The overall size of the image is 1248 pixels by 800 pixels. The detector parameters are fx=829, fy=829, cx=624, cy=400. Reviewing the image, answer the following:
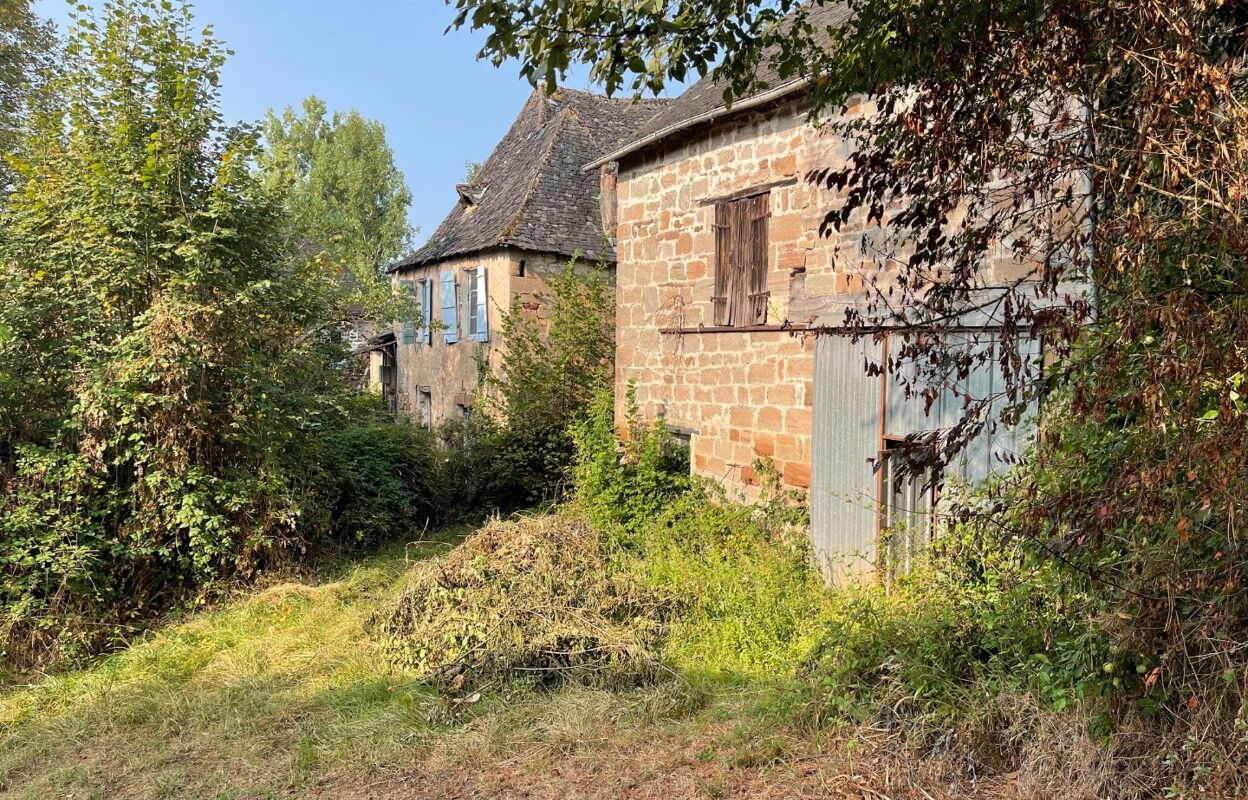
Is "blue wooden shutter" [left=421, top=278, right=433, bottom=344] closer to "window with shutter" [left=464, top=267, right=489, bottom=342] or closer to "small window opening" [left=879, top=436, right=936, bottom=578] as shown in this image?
"window with shutter" [left=464, top=267, right=489, bottom=342]

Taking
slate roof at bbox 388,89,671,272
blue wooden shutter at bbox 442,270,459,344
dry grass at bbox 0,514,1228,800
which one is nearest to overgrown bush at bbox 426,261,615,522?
slate roof at bbox 388,89,671,272

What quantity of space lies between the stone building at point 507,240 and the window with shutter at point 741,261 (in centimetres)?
501

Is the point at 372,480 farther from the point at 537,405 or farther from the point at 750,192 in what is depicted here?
the point at 750,192

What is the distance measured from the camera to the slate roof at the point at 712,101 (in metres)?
8.21

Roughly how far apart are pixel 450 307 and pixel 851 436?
37.9 ft

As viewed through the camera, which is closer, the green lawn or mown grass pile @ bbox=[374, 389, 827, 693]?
the green lawn

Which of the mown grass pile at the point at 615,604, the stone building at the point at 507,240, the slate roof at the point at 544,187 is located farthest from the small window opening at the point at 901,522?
the slate roof at the point at 544,187

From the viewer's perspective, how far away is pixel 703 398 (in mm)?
9562

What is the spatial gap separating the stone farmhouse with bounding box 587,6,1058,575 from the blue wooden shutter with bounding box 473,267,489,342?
4922 millimetres

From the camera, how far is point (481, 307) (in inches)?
613

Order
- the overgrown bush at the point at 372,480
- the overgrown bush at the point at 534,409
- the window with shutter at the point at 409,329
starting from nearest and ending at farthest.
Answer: the overgrown bush at the point at 372,480
the overgrown bush at the point at 534,409
the window with shutter at the point at 409,329

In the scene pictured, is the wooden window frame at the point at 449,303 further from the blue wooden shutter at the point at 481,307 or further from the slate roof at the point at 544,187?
the blue wooden shutter at the point at 481,307

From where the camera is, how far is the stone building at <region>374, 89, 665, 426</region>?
48.7 feet

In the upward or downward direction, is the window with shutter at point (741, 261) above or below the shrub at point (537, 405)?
above
